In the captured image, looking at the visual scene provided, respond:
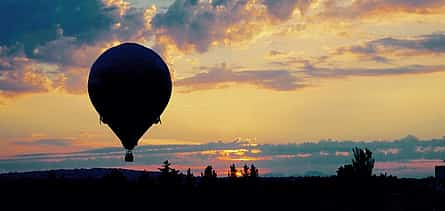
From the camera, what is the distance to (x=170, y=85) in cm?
6731

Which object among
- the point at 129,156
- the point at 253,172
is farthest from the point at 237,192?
the point at 129,156

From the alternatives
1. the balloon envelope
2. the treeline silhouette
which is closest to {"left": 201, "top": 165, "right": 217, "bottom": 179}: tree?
the treeline silhouette

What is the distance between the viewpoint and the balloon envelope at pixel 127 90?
64250 mm

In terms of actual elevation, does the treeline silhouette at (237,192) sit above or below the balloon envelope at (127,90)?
below

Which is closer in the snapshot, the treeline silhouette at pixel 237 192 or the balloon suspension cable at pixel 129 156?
the balloon suspension cable at pixel 129 156

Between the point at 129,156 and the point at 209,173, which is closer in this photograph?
the point at 129,156

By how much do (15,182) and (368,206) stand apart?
5295 cm

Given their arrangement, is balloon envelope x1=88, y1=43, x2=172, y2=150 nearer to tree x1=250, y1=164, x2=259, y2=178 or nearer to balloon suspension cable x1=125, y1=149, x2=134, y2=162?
balloon suspension cable x1=125, y1=149, x2=134, y2=162

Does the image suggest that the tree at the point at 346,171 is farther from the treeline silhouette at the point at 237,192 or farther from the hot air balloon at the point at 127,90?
the hot air balloon at the point at 127,90

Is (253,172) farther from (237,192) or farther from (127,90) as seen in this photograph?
(127,90)

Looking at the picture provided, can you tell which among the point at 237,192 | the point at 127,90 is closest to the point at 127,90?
the point at 127,90

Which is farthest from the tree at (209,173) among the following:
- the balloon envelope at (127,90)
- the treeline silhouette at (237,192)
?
the balloon envelope at (127,90)

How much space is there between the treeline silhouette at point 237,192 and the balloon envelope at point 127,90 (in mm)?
31833

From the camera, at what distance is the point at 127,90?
6431cm
